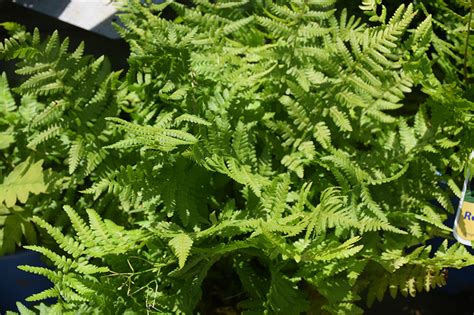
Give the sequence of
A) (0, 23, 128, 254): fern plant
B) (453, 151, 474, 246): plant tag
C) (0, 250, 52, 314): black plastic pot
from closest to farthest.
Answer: (453, 151, 474, 246): plant tag → (0, 23, 128, 254): fern plant → (0, 250, 52, 314): black plastic pot

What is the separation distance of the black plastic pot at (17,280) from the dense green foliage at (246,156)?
0.50ft

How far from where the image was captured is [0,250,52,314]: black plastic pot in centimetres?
174

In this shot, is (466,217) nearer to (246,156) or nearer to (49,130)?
(246,156)

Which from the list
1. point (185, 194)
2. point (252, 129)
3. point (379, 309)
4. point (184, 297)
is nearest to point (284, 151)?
point (252, 129)

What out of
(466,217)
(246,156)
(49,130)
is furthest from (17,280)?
(466,217)

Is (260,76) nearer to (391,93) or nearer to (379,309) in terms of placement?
(391,93)

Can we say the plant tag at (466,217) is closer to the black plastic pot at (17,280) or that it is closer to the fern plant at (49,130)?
the fern plant at (49,130)

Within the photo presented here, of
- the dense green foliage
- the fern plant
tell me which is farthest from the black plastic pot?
the dense green foliage

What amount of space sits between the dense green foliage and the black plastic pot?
154 mm

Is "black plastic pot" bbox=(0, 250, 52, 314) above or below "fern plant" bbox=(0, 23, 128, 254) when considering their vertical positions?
below

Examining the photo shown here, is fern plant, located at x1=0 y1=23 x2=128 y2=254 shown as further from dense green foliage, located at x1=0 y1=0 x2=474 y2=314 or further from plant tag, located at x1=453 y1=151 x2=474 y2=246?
plant tag, located at x1=453 y1=151 x2=474 y2=246

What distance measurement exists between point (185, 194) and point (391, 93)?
2.15 feet

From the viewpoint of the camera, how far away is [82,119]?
1646mm

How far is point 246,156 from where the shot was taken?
1559 millimetres
